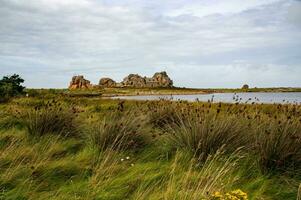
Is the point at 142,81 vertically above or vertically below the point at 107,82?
above

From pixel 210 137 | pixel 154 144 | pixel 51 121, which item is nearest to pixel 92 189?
pixel 210 137

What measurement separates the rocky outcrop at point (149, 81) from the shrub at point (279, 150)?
14707cm

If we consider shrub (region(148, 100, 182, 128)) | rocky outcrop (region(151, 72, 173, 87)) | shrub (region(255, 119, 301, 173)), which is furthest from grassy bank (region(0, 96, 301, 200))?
rocky outcrop (region(151, 72, 173, 87))

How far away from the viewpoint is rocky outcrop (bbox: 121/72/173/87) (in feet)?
514

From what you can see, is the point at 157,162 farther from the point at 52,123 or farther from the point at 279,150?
the point at 52,123

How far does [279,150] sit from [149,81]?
15489cm

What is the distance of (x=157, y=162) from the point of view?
8.03 metres

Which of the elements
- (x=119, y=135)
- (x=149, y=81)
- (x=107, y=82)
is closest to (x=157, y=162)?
(x=119, y=135)

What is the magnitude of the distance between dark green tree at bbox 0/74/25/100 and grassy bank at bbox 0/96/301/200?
25968mm

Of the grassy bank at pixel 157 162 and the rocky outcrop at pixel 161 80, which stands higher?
A: the rocky outcrop at pixel 161 80

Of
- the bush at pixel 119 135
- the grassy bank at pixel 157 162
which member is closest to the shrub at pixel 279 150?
the grassy bank at pixel 157 162

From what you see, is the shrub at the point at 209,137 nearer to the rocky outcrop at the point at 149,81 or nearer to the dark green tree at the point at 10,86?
the dark green tree at the point at 10,86

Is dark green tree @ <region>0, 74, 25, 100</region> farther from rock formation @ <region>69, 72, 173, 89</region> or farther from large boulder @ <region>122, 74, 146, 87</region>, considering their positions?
large boulder @ <region>122, 74, 146, 87</region>

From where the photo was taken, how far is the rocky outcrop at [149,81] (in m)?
157
